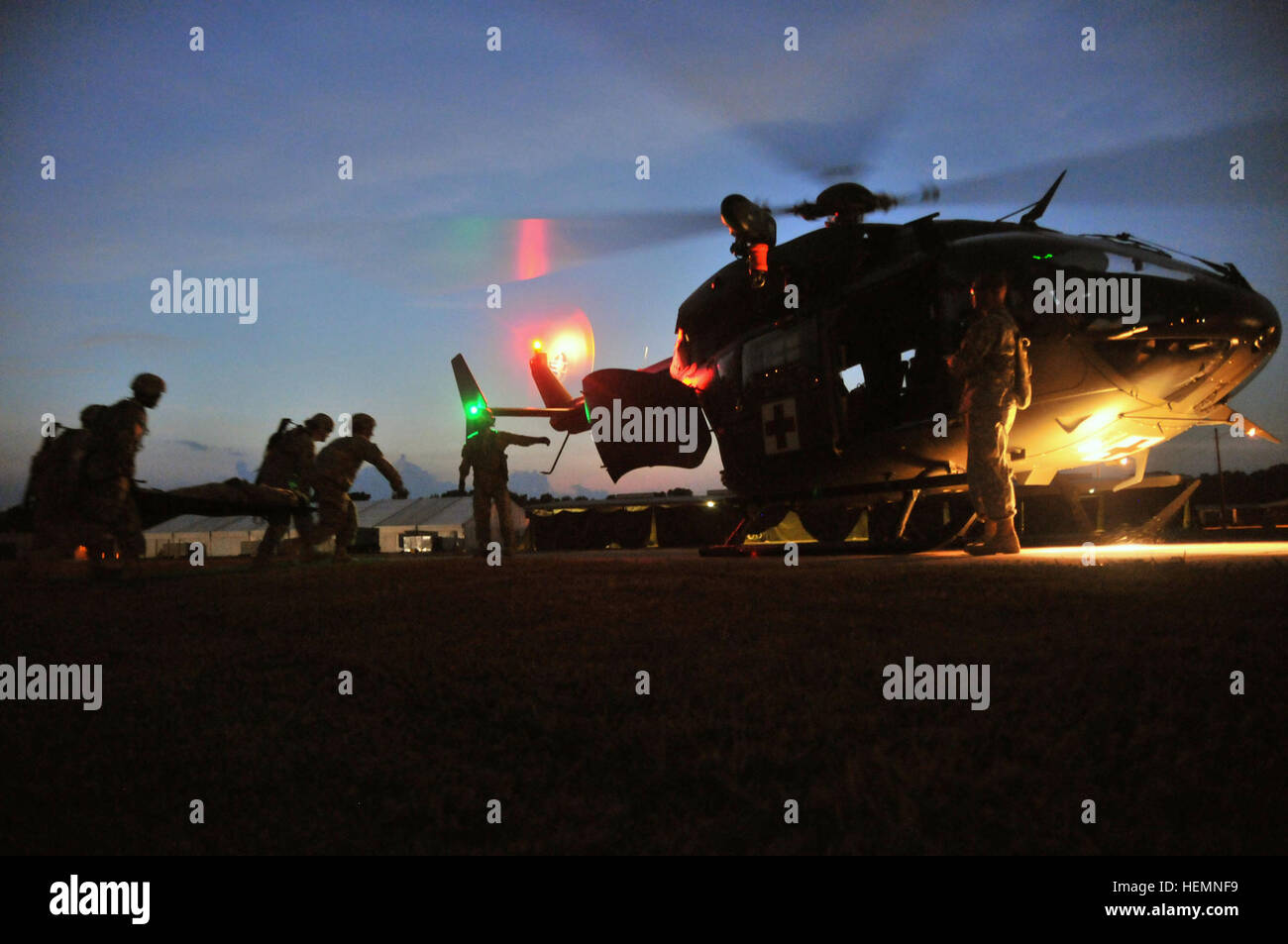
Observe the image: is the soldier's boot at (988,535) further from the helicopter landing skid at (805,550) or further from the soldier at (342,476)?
the soldier at (342,476)

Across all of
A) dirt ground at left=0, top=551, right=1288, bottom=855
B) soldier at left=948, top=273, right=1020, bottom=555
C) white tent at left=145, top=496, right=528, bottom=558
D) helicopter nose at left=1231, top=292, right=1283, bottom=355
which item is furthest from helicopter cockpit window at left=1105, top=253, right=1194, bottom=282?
white tent at left=145, top=496, right=528, bottom=558

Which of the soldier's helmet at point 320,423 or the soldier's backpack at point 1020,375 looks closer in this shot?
the soldier's backpack at point 1020,375

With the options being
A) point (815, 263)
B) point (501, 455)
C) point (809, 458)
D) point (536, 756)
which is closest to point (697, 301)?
point (815, 263)

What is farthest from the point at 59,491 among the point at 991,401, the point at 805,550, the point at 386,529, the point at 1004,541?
the point at 386,529

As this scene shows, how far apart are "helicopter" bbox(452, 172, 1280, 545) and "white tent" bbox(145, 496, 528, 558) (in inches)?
659

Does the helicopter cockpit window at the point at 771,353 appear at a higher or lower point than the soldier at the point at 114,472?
higher

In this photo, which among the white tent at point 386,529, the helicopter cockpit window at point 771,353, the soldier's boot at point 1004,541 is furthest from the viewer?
the white tent at point 386,529

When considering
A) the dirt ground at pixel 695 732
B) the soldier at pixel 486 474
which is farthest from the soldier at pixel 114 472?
the soldier at pixel 486 474

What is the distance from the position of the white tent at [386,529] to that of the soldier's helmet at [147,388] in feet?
57.5

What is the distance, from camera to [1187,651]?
281 centimetres

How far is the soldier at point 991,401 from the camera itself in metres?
6.18

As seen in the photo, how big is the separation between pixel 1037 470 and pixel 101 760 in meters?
8.02
